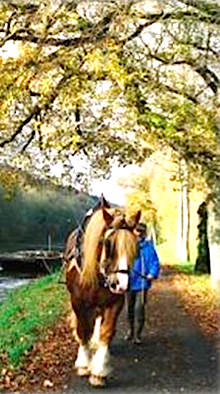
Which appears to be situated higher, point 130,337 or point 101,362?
point 101,362

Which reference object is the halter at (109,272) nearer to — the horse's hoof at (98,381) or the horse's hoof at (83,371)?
the horse's hoof at (98,381)

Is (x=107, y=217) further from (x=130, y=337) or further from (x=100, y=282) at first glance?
(x=130, y=337)

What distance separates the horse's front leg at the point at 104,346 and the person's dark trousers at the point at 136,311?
2580 millimetres

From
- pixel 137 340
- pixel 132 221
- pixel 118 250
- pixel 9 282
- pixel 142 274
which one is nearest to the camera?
pixel 118 250

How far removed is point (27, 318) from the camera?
51.0ft

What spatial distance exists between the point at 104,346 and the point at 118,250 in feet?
3.53

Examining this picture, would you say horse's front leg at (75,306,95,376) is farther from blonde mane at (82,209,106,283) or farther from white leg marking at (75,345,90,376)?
blonde mane at (82,209,106,283)

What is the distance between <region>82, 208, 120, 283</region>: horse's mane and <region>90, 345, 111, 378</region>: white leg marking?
722mm

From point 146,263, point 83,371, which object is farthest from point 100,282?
point 146,263

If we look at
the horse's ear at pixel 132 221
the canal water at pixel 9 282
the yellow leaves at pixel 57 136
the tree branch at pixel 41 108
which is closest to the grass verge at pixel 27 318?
the horse's ear at pixel 132 221

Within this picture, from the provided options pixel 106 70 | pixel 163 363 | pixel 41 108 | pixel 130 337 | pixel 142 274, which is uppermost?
pixel 106 70

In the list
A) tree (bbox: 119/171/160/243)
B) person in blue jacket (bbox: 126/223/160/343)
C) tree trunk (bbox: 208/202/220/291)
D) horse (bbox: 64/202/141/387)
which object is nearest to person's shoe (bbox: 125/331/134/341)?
person in blue jacket (bbox: 126/223/160/343)

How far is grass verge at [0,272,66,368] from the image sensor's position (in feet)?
36.0

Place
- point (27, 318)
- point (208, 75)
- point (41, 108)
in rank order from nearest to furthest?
point (41, 108) < point (27, 318) < point (208, 75)
